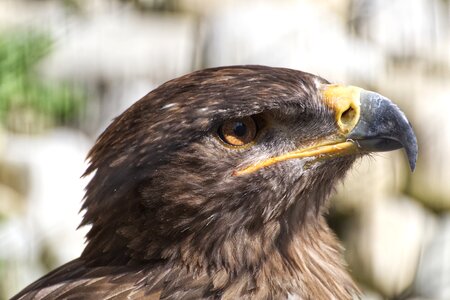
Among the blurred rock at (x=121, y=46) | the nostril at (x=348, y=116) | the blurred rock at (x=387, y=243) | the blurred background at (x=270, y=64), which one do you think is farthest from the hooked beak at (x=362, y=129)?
the blurred rock at (x=121, y=46)

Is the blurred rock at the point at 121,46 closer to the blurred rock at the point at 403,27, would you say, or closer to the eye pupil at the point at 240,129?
the blurred rock at the point at 403,27

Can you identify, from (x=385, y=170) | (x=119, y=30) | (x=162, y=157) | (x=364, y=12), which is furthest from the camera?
(x=119, y=30)

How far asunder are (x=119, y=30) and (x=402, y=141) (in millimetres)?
4285

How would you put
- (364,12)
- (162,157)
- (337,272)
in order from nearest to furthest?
1. (162,157)
2. (337,272)
3. (364,12)

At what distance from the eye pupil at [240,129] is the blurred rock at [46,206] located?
3.01m

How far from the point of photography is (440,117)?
6.23 m

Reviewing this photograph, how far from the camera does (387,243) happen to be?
20.5ft

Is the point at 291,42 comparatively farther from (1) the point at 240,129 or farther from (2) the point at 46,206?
(1) the point at 240,129

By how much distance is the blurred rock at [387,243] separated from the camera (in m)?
6.14

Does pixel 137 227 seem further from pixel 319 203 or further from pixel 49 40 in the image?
pixel 49 40

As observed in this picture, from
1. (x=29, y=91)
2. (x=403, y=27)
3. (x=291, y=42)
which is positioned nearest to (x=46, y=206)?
(x=29, y=91)

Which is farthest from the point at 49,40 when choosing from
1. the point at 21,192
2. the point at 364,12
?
the point at 364,12

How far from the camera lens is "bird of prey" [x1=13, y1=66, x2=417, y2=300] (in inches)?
120

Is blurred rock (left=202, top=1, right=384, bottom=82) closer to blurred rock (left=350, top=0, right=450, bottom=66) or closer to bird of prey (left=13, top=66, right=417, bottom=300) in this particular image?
blurred rock (left=350, top=0, right=450, bottom=66)
